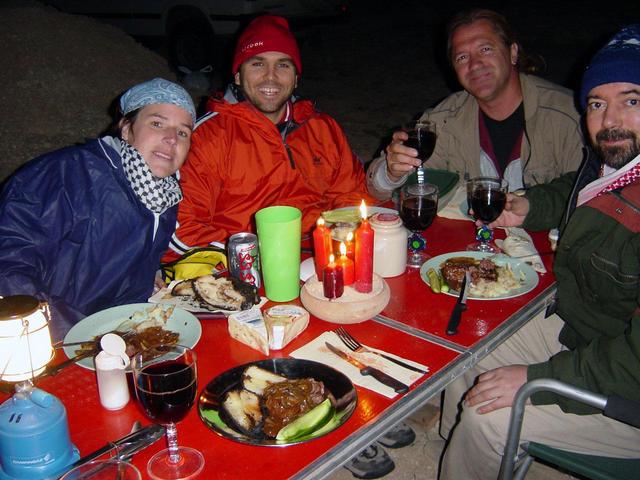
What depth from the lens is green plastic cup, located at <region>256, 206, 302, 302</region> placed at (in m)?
2.07

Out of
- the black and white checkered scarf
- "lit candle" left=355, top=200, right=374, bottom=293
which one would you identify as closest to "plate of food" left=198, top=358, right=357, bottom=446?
"lit candle" left=355, top=200, right=374, bottom=293

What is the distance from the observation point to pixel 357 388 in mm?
1658

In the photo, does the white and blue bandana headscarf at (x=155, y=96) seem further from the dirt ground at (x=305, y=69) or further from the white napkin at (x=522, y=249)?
the dirt ground at (x=305, y=69)

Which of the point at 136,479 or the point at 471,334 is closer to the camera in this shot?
the point at 136,479

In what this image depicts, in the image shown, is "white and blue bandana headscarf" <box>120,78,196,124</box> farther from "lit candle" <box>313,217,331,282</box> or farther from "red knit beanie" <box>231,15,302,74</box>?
"lit candle" <box>313,217,331,282</box>

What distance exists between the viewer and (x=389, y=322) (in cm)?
202

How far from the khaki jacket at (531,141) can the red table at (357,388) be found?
1057 millimetres

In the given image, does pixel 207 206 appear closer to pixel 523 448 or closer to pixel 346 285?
pixel 346 285

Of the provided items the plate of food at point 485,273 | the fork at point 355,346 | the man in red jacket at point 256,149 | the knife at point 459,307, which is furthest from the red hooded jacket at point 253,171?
the knife at point 459,307

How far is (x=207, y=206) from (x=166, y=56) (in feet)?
25.0

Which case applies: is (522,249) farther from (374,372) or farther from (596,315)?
(374,372)

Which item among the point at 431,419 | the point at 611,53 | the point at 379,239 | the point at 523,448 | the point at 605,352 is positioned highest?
the point at 611,53

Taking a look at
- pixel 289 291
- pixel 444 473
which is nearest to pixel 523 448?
pixel 444 473

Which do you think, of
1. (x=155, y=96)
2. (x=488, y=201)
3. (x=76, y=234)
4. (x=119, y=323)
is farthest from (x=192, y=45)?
(x=119, y=323)
